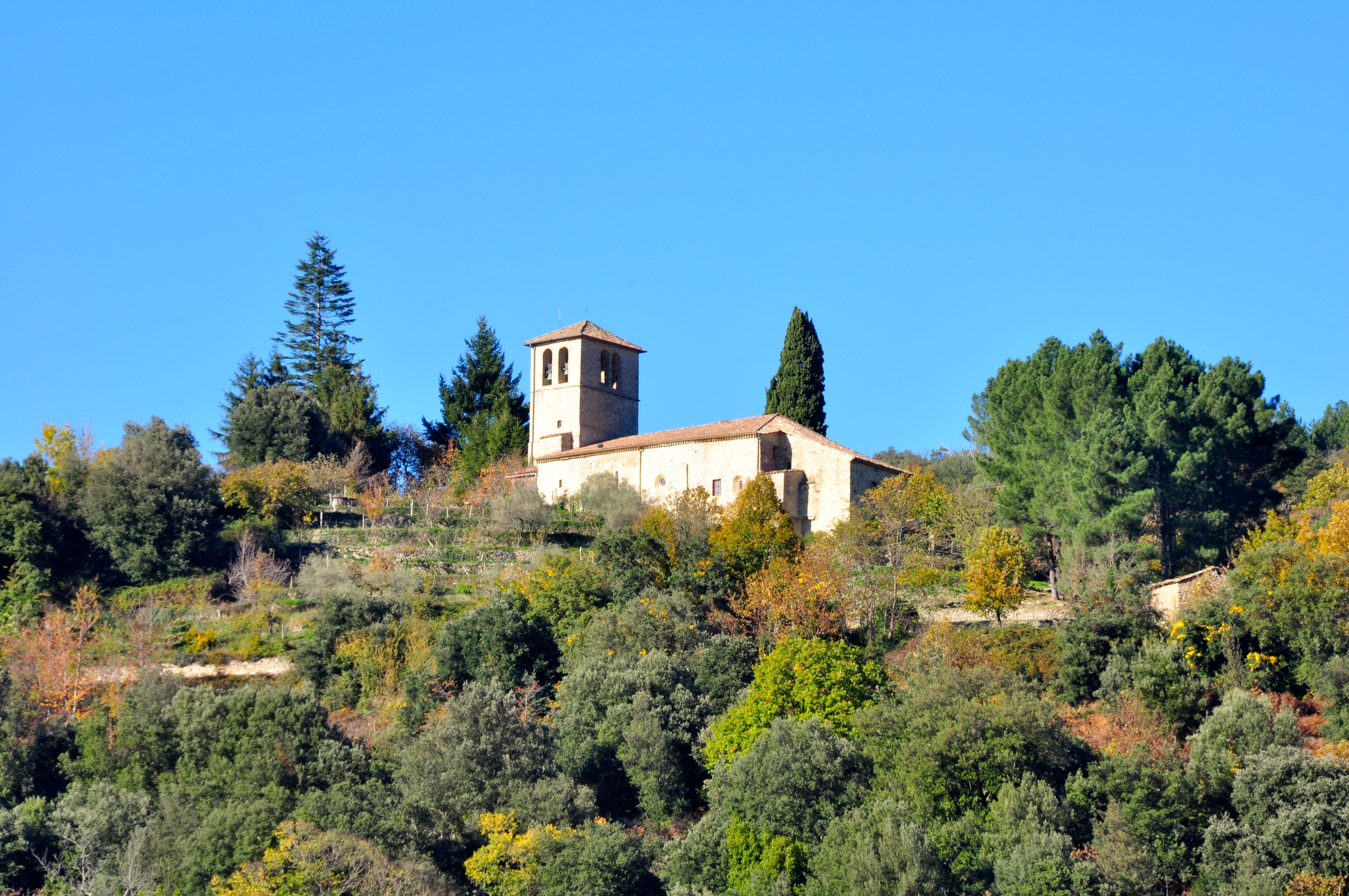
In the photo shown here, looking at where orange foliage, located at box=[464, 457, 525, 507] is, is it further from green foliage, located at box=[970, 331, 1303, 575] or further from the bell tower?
green foliage, located at box=[970, 331, 1303, 575]

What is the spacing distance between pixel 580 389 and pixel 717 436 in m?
8.12

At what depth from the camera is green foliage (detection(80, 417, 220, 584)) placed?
4056 cm

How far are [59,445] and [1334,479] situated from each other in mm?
35035

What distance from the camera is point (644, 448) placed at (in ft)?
161

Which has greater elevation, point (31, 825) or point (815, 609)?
point (815, 609)

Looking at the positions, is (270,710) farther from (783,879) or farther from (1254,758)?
(1254,758)

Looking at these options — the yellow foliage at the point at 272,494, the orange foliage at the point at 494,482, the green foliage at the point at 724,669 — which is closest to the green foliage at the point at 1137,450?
the green foliage at the point at 724,669

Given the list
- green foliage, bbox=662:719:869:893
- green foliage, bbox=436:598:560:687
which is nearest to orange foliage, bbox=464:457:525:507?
green foliage, bbox=436:598:560:687

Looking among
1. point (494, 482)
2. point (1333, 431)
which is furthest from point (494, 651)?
point (1333, 431)

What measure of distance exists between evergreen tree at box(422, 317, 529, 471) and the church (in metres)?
1.48

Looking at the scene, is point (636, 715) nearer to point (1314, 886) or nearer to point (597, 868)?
point (597, 868)

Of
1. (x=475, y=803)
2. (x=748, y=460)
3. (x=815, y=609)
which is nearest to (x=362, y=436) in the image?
(x=748, y=460)

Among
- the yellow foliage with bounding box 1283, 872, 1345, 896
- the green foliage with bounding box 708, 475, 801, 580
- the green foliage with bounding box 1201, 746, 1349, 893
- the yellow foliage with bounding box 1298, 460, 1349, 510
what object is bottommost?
the yellow foliage with bounding box 1283, 872, 1345, 896

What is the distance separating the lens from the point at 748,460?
46.2 meters
